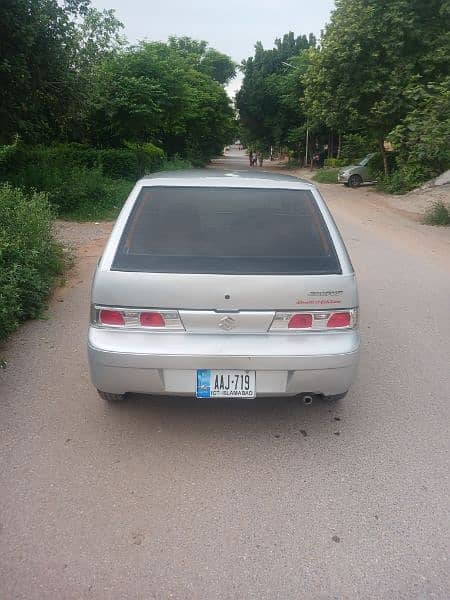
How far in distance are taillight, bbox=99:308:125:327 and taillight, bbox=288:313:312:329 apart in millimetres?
1021

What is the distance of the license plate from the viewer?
121 inches

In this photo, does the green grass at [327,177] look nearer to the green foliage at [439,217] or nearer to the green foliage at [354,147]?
the green foliage at [354,147]

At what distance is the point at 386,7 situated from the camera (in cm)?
1781

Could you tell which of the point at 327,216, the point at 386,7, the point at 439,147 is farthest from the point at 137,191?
the point at 386,7

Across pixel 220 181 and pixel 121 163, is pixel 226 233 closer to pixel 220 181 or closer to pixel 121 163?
pixel 220 181

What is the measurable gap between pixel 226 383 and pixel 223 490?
61cm

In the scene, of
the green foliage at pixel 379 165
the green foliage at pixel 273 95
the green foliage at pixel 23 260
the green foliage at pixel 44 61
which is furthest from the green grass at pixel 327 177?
the green foliage at pixel 23 260

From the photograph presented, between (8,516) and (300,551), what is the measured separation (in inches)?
58.1

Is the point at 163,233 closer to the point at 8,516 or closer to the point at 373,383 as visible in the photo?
the point at 8,516

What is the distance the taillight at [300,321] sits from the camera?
10.1ft

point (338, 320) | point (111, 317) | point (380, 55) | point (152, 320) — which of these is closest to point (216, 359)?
point (152, 320)

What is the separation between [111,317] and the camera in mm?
3092

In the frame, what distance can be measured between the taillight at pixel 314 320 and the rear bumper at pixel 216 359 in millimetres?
50

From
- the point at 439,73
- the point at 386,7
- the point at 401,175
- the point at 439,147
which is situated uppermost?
the point at 386,7
